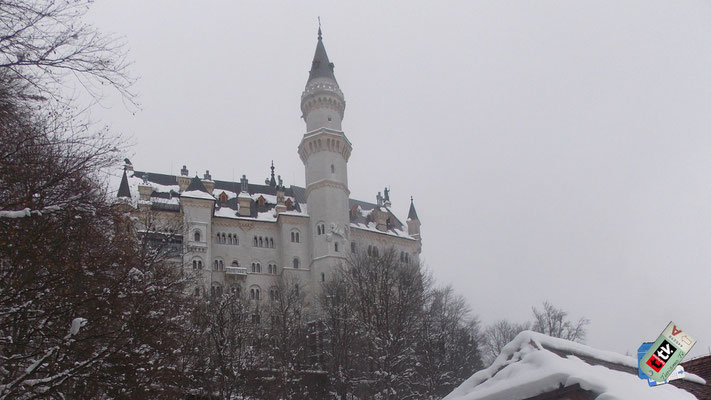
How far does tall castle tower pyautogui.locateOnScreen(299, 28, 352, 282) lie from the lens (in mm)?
81312

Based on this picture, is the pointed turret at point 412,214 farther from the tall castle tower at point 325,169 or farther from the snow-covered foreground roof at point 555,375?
the snow-covered foreground roof at point 555,375

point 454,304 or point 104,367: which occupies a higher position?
point 454,304

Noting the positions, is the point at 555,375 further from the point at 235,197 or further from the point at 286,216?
the point at 235,197

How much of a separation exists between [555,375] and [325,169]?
75.1 meters

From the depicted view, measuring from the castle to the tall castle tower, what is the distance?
4.8 inches

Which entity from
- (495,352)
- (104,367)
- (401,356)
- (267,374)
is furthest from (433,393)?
(495,352)

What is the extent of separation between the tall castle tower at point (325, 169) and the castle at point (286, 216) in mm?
122

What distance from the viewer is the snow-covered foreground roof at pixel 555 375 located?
1029 centimetres

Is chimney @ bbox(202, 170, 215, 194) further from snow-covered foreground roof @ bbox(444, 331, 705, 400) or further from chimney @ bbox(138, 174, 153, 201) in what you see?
snow-covered foreground roof @ bbox(444, 331, 705, 400)

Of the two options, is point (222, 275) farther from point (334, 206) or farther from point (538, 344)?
point (538, 344)

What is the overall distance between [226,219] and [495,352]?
34.6m

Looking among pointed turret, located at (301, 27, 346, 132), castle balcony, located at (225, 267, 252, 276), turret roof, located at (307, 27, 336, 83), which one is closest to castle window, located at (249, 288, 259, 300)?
castle balcony, located at (225, 267, 252, 276)

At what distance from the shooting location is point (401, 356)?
37969 millimetres

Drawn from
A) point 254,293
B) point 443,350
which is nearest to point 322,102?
point 254,293
